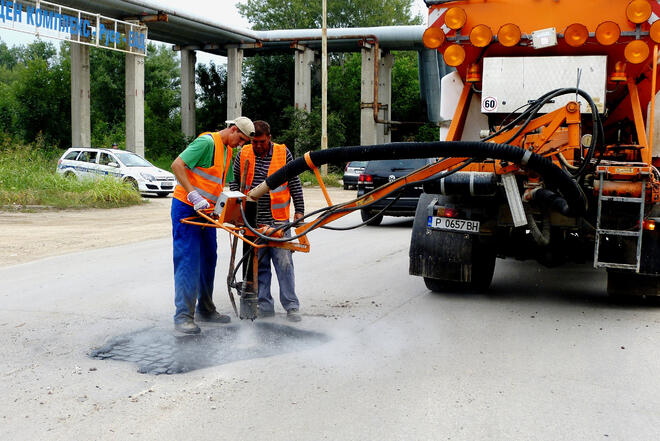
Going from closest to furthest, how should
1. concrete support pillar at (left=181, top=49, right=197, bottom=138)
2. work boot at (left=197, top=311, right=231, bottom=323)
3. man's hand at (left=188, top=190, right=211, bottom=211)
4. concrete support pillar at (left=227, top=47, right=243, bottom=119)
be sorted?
man's hand at (left=188, top=190, right=211, bottom=211) < work boot at (left=197, top=311, right=231, bottom=323) < concrete support pillar at (left=227, top=47, right=243, bottom=119) < concrete support pillar at (left=181, top=49, right=197, bottom=138)

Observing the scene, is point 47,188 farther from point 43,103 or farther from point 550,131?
point 43,103

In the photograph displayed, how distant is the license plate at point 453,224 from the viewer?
7.33m

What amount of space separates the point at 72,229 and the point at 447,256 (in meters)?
8.73

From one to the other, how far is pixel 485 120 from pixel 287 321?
9.32 feet

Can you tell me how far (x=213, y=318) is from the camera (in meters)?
6.34

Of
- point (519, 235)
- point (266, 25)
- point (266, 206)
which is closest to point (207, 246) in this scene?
point (266, 206)

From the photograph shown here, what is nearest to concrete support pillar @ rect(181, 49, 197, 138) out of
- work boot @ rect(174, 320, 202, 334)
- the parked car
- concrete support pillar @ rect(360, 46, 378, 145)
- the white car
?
concrete support pillar @ rect(360, 46, 378, 145)

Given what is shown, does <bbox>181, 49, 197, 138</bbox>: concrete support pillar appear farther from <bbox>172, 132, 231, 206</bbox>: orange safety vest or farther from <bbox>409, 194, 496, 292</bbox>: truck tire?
<bbox>172, 132, 231, 206</bbox>: orange safety vest

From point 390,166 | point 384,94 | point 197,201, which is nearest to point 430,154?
point 197,201

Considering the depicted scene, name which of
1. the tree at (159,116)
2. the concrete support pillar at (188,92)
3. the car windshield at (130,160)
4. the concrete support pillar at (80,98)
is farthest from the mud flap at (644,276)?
the concrete support pillar at (188,92)

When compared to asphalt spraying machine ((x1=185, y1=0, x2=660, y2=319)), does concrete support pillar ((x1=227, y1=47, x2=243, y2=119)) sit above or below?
above

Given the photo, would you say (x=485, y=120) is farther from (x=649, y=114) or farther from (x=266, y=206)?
(x=266, y=206)

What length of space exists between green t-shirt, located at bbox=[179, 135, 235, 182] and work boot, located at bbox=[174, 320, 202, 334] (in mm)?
1216

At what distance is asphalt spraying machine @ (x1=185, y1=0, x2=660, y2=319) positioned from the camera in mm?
6000
